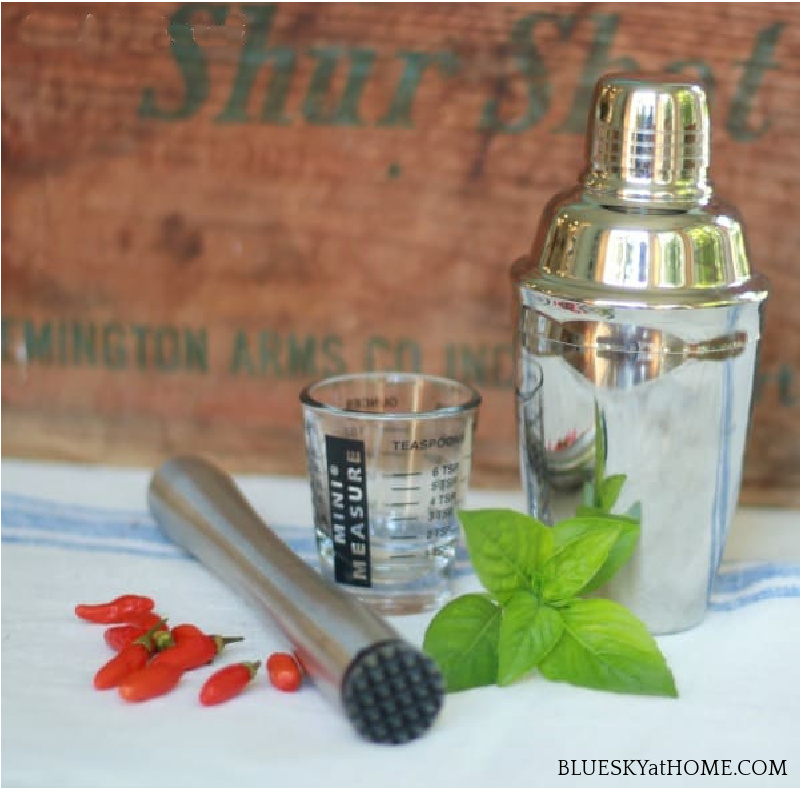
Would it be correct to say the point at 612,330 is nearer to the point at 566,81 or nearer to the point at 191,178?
the point at 566,81

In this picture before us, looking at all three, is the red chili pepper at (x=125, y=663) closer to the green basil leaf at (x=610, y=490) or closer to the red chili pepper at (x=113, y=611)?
the red chili pepper at (x=113, y=611)

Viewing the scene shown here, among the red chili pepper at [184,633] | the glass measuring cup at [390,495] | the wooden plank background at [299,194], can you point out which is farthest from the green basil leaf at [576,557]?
the wooden plank background at [299,194]

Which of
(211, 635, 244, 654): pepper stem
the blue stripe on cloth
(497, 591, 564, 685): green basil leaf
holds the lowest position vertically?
the blue stripe on cloth

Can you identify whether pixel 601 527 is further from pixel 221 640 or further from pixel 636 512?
pixel 221 640

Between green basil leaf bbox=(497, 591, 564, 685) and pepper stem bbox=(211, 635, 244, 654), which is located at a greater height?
green basil leaf bbox=(497, 591, 564, 685)

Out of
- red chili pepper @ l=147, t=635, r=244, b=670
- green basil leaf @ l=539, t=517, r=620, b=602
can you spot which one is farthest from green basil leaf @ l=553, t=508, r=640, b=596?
red chili pepper @ l=147, t=635, r=244, b=670

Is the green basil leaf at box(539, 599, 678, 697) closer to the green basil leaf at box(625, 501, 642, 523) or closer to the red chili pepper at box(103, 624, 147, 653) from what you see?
the green basil leaf at box(625, 501, 642, 523)

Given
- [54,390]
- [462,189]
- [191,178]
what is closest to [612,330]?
[462,189]
